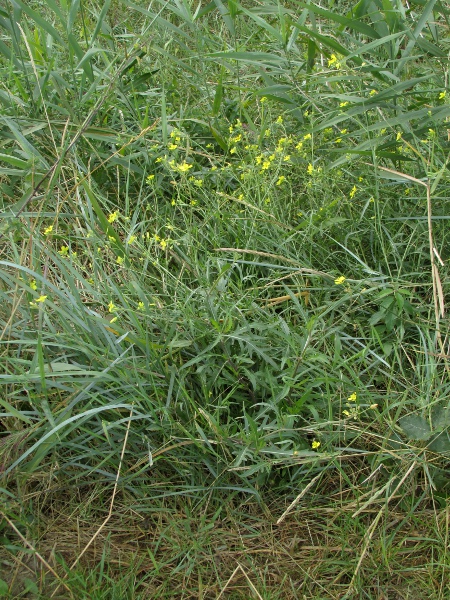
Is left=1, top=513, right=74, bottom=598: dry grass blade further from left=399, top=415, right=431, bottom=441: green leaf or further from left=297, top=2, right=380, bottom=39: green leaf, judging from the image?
left=297, top=2, right=380, bottom=39: green leaf

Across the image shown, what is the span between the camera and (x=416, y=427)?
5.54 feet

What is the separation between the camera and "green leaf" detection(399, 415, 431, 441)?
167 centimetres

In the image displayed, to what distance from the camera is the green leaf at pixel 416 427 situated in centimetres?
167

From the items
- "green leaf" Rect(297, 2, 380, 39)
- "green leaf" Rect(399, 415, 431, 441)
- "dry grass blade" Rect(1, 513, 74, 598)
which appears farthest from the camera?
"green leaf" Rect(297, 2, 380, 39)

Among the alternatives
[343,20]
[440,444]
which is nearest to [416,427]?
[440,444]

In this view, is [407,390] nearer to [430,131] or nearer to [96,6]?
[430,131]

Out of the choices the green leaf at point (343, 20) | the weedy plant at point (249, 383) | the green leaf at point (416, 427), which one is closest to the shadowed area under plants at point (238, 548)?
the weedy plant at point (249, 383)

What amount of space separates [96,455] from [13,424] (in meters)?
0.25

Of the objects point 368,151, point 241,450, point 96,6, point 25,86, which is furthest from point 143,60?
point 241,450

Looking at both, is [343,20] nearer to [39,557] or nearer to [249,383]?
[249,383]

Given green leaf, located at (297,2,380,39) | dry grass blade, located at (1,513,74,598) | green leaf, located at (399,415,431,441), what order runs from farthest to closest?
green leaf, located at (297,2,380,39) → green leaf, located at (399,415,431,441) → dry grass blade, located at (1,513,74,598)

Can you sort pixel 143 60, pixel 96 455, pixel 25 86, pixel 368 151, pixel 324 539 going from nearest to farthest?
pixel 324 539, pixel 96 455, pixel 368 151, pixel 25 86, pixel 143 60

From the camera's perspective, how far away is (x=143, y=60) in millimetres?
2896

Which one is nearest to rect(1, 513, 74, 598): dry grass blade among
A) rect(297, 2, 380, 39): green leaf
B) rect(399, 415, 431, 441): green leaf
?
rect(399, 415, 431, 441): green leaf
